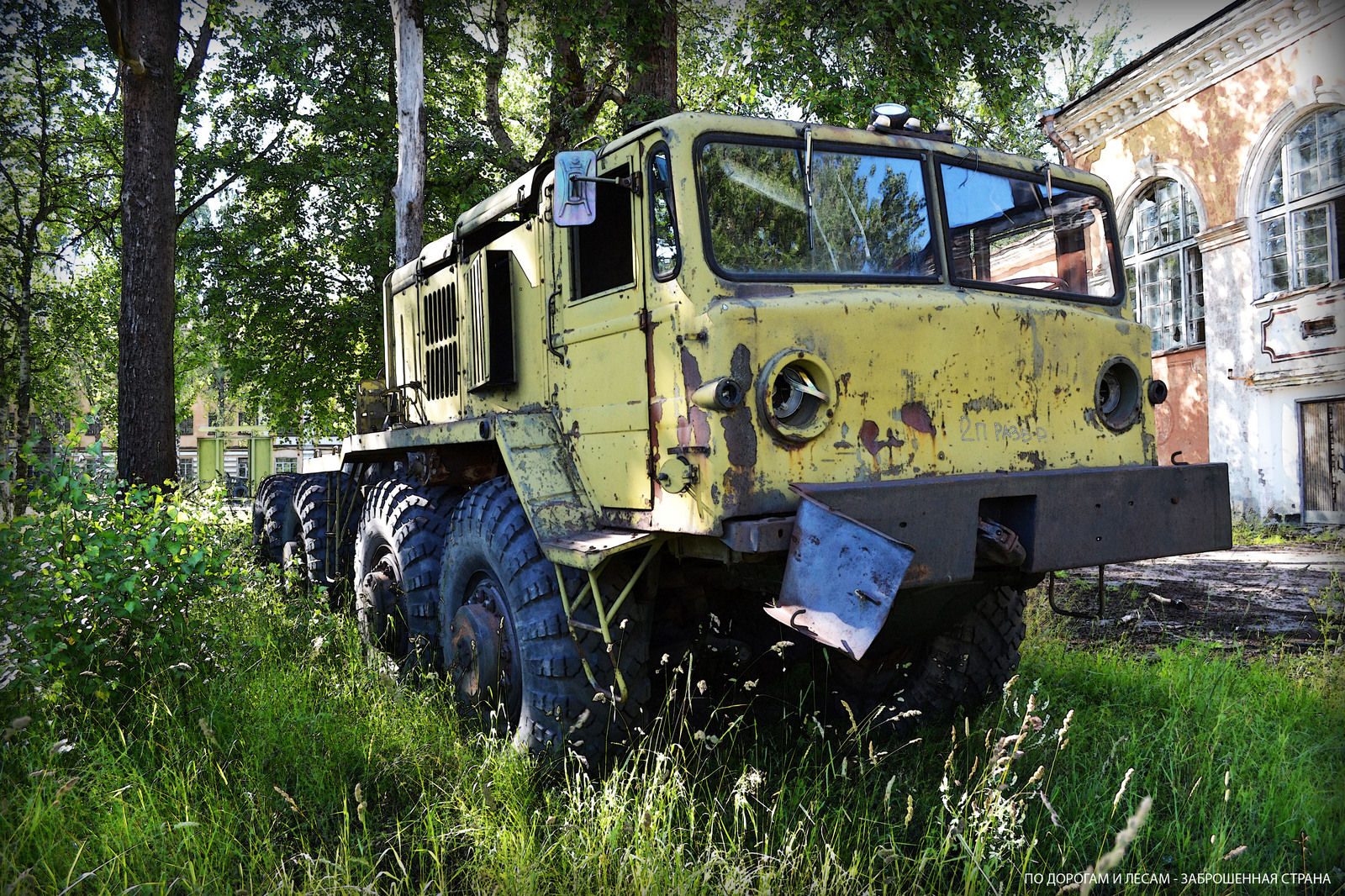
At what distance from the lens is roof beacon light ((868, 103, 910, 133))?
368cm

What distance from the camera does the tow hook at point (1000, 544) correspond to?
3.11 meters

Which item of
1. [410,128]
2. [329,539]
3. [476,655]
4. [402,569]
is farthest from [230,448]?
[476,655]

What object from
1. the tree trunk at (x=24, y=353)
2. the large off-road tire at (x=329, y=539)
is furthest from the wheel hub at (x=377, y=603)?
the tree trunk at (x=24, y=353)

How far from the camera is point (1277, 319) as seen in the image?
11.8 m

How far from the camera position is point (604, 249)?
12.8 feet

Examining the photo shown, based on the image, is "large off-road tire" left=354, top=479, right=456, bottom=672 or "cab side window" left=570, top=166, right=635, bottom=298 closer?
"cab side window" left=570, top=166, right=635, bottom=298

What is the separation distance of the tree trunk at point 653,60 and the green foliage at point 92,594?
760 cm

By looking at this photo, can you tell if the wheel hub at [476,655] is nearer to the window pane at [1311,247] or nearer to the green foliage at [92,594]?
the green foliage at [92,594]

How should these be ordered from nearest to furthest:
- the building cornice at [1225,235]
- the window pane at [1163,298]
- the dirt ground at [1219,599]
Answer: the dirt ground at [1219,599], the building cornice at [1225,235], the window pane at [1163,298]

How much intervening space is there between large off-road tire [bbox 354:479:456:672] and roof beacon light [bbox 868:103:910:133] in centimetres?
305

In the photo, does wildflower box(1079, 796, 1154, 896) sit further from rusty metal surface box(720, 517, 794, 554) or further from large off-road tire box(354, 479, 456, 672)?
large off-road tire box(354, 479, 456, 672)

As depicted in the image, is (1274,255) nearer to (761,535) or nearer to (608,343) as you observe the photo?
(608,343)

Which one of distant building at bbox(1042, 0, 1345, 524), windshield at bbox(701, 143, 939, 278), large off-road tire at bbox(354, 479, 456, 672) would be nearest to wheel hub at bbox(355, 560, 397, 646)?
large off-road tire at bbox(354, 479, 456, 672)

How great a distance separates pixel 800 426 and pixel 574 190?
1.23m
